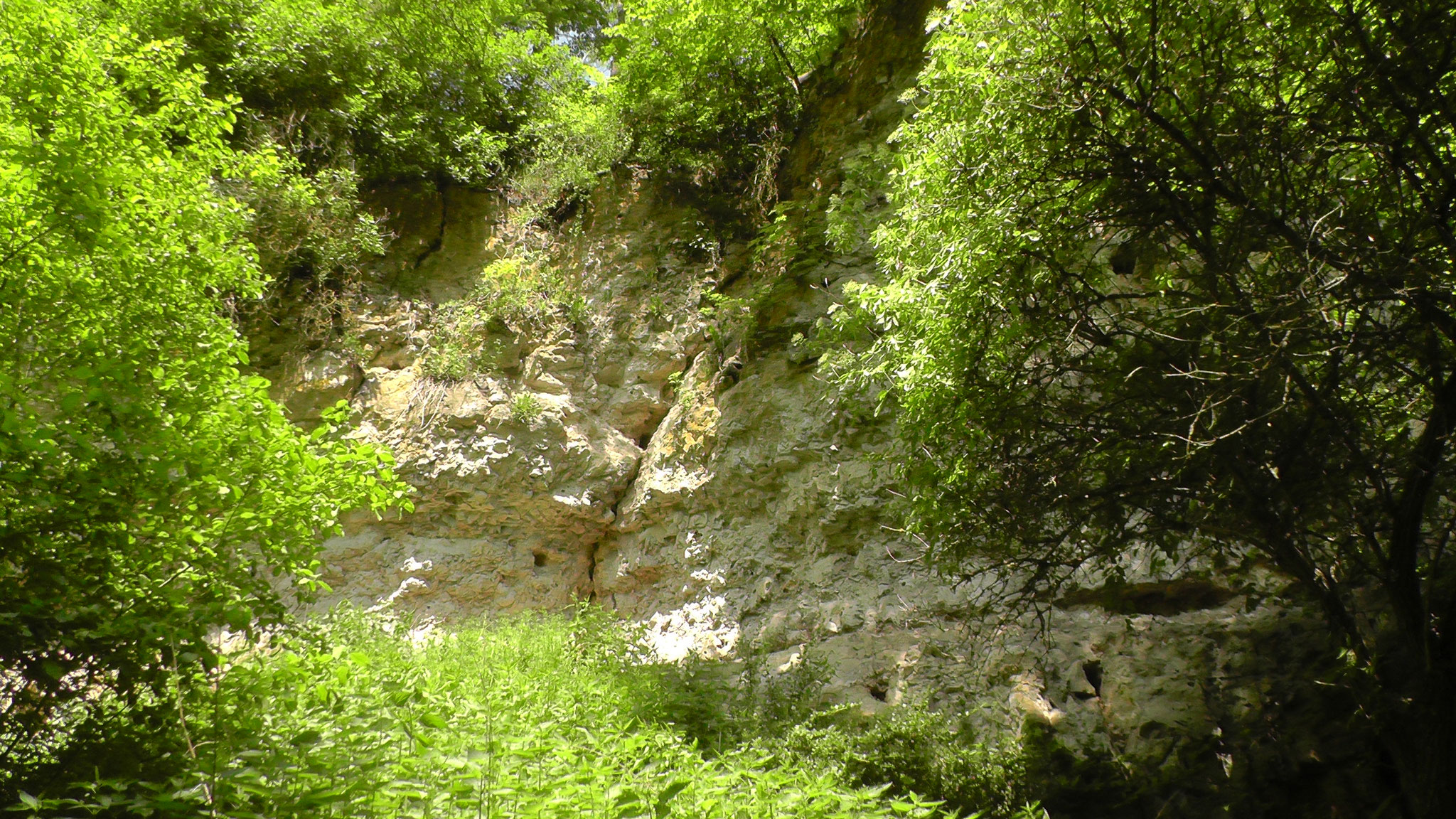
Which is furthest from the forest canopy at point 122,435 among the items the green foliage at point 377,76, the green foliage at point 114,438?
the green foliage at point 377,76

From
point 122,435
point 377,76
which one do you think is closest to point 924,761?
point 122,435

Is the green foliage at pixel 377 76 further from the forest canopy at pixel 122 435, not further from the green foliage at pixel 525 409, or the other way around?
the forest canopy at pixel 122 435

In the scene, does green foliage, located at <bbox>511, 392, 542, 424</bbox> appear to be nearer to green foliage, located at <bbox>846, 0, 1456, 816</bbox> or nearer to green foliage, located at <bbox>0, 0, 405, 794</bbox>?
green foliage, located at <bbox>0, 0, 405, 794</bbox>

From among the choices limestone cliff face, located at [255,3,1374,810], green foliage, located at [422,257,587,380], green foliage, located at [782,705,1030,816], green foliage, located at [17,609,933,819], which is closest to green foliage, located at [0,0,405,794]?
green foliage, located at [17,609,933,819]

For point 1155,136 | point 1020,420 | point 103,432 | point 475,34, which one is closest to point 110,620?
point 103,432

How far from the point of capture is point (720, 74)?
10703 millimetres

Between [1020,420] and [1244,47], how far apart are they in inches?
87.9

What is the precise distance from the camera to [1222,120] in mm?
3998

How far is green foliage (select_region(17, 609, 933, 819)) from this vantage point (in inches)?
87.1

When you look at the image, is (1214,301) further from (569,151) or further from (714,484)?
(569,151)

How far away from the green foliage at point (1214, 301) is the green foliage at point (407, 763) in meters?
2.31

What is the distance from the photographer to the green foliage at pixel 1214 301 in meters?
3.40

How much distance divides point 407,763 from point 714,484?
6044 mm

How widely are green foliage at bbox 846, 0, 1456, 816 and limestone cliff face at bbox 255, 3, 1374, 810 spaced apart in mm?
1146
